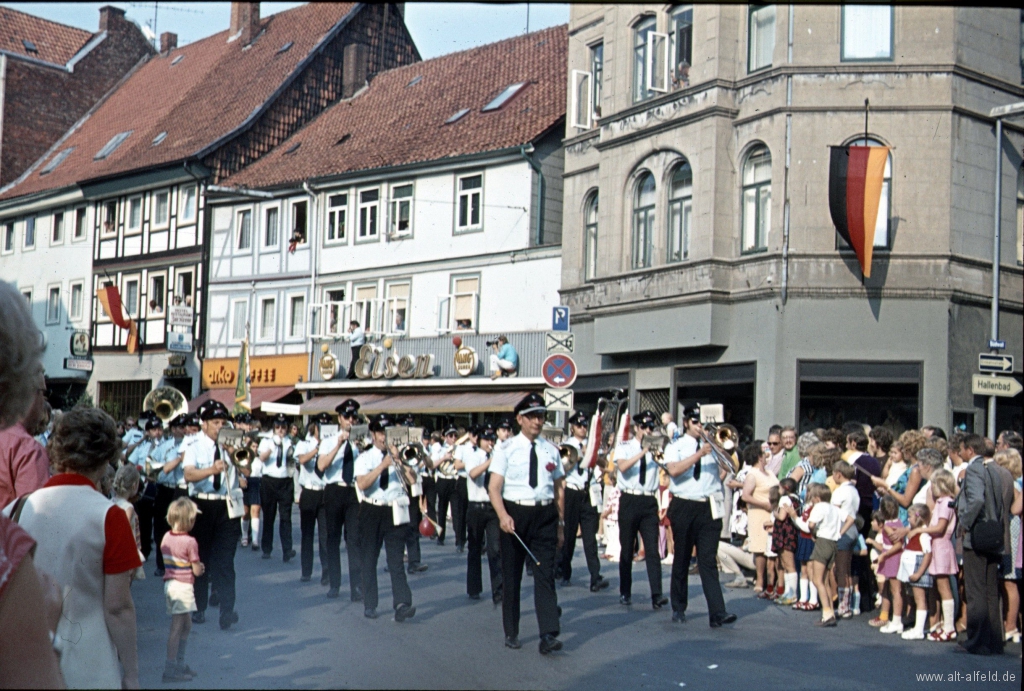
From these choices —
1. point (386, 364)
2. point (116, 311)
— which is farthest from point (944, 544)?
point (116, 311)

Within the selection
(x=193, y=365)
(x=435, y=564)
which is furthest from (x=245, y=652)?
(x=435, y=564)

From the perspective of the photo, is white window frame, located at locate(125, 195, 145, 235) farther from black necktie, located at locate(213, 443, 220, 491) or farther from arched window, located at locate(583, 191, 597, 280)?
arched window, located at locate(583, 191, 597, 280)

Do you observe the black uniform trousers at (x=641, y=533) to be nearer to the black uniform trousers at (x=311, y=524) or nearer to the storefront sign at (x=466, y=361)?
the storefront sign at (x=466, y=361)

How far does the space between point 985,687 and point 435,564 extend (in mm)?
6910

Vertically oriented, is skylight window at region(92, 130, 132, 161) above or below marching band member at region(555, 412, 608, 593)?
above

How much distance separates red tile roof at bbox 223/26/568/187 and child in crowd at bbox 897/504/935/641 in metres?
4.76

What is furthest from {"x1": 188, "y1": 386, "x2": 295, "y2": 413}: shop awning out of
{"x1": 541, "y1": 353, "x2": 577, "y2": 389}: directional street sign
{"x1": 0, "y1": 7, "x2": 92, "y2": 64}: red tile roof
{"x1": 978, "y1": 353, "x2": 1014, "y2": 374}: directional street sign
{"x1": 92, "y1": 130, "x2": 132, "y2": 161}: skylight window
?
{"x1": 978, "y1": 353, "x2": 1014, "y2": 374}: directional street sign

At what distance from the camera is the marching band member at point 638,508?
11766mm

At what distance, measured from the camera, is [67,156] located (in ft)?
18.1

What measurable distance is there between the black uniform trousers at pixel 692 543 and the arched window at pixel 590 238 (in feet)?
42.8

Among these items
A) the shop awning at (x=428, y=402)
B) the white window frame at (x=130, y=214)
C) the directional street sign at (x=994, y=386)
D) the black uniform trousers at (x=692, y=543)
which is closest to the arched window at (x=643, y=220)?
the shop awning at (x=428, y=402)

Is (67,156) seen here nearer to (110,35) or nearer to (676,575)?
(110,35)

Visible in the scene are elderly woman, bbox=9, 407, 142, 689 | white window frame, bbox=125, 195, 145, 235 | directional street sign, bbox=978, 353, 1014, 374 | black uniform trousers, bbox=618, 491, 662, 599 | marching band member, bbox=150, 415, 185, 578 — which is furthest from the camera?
directional street sign, bbox=978, 353, 1014, 374

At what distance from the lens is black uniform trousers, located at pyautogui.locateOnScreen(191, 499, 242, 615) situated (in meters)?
6.91
